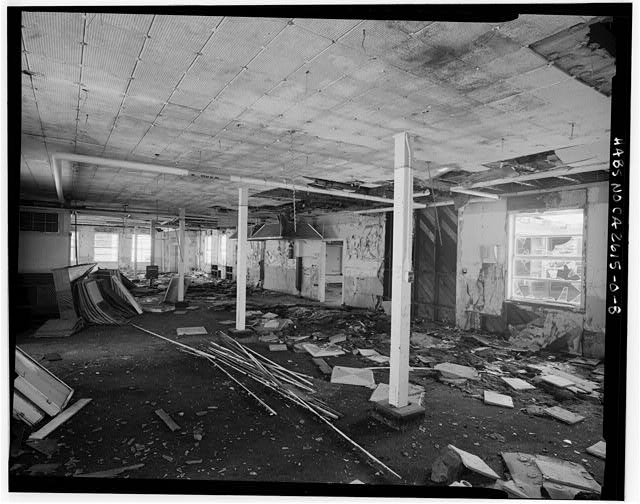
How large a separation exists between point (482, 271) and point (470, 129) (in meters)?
5.45

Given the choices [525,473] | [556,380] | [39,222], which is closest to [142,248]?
[39,222]

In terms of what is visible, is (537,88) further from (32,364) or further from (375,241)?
(375,241)

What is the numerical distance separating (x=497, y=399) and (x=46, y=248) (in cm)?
1329

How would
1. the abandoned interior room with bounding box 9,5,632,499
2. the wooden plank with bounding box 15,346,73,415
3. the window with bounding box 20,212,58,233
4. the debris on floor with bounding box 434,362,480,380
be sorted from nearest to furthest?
the abandoned interior room with bounding box 9,5,632,499 < the wooden plank with bounding box 15,346,73,415 < the debris on floor with bounding box 434,362,480,380 < the window with bounding box 20,212,58,233

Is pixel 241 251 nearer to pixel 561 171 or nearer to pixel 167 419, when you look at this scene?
pixel 167 419

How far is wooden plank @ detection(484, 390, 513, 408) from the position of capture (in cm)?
470

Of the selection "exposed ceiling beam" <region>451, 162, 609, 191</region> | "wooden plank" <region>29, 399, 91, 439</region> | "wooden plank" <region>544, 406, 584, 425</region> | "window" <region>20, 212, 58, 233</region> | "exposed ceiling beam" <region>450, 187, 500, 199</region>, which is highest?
"exposed ceiling beam" <region>451, 162, 609, 191</region>

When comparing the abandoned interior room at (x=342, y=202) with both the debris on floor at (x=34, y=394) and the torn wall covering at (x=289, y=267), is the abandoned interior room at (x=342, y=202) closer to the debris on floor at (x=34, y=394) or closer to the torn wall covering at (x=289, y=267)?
the debris on floor at (x=34, y=394)

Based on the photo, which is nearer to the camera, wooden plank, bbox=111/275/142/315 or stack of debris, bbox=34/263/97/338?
stack of debris, bbox=34/263/97/338

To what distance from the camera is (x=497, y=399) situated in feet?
15.9

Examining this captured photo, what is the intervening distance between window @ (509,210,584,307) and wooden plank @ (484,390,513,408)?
379 cm

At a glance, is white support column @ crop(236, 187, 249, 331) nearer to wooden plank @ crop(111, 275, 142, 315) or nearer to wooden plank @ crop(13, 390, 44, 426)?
wooden plank @ crop(13, 390, 44, 426)

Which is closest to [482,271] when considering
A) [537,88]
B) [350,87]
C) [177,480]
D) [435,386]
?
[435,386]

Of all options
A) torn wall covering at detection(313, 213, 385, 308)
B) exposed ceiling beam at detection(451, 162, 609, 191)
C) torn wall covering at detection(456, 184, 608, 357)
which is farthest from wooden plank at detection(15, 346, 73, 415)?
torn wall covering at detection(313, 213, 385, 308)
